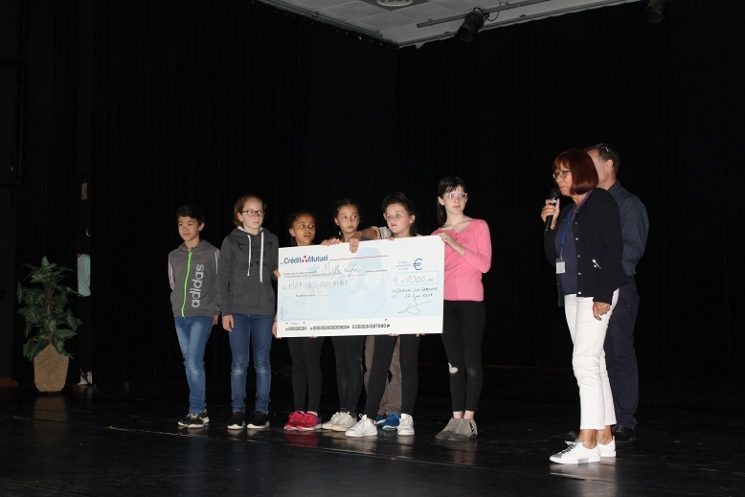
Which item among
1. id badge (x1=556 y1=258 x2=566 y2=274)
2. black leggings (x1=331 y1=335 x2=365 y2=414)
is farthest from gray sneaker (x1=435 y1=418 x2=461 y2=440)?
id badge (x1=556 y1=258 x2=566 y2=274)

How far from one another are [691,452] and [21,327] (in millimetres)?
6177

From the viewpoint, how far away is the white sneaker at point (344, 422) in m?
4.67

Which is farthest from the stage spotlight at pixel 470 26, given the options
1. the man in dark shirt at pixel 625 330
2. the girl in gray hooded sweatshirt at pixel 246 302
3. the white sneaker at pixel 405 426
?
the white sneaker at pixel 405 426

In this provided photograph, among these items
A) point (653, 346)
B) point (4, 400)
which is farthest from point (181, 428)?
point (653, 346)

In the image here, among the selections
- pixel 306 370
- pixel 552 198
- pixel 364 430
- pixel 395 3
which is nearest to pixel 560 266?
pixel 552 198

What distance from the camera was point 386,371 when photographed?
453 cm

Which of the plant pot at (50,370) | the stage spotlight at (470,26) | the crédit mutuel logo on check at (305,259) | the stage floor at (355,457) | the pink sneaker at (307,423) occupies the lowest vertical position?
the stage floor at (355,457)

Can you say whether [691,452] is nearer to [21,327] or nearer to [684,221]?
[684,221]

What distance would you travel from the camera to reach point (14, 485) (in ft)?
10.6

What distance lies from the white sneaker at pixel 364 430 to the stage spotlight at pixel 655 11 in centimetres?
608

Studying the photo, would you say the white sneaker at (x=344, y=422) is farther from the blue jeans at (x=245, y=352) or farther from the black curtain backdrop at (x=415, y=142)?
the black curtain backdrop at (x=415, y=142)

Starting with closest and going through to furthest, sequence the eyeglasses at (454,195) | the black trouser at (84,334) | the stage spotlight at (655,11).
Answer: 1. the eyeglasses at (454,195)
2. the black trouser at (84,334)
3. the stage spotlight at (655,11)

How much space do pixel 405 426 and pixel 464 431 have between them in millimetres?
335

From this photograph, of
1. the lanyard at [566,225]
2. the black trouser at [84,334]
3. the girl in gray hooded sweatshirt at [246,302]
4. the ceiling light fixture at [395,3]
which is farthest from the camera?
the ceiling light fixture at [395,3]
